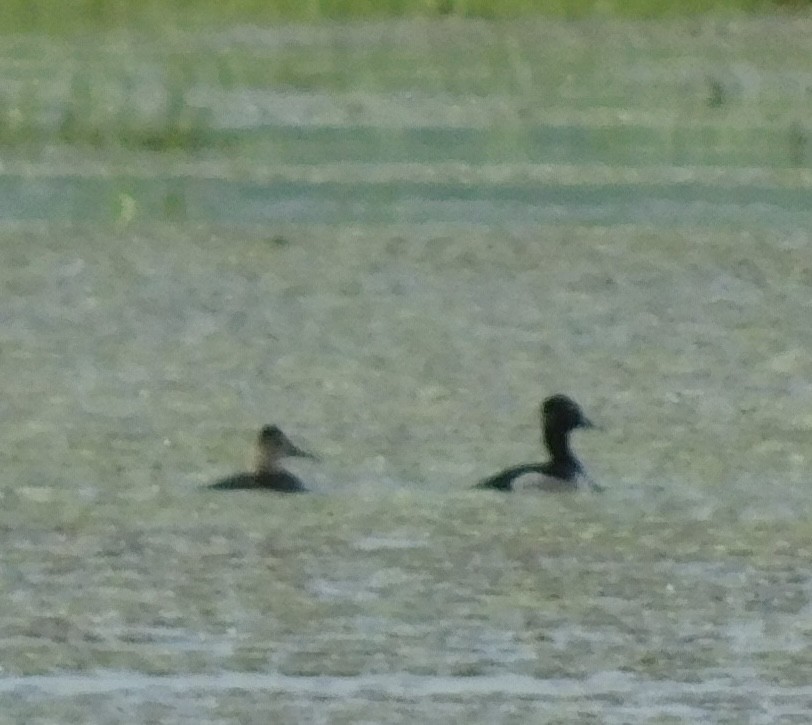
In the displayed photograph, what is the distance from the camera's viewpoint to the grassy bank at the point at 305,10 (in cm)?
1777

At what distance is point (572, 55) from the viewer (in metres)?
15.4

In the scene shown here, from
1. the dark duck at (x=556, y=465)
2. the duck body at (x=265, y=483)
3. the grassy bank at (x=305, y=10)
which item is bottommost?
the duck body at (x=265, y=483)

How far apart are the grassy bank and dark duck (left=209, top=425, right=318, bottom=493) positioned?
12.4m

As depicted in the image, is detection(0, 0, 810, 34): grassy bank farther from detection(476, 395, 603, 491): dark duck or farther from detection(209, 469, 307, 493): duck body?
detection(209, 469, 307, 493): duck body

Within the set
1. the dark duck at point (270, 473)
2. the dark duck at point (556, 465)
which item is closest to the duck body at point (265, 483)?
the dark duck at point (270, 473)

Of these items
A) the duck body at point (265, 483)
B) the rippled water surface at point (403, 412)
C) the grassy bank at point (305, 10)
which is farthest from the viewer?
the grassy bank at point (305, 10)

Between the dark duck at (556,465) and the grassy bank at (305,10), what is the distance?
12.2 metres

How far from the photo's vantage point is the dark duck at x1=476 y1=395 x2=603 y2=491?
16.5 feet

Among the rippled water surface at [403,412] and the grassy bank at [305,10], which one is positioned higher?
the grassy bank at [305,10]

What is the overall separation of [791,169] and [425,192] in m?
1.54

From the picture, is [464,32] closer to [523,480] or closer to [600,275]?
[600,275]

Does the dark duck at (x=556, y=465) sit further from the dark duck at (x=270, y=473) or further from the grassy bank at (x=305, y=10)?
the grassy bank at (x=305, y=10)

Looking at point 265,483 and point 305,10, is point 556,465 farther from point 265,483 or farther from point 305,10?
point 305,10

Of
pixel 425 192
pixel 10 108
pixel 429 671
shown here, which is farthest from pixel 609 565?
pixel 10 108
